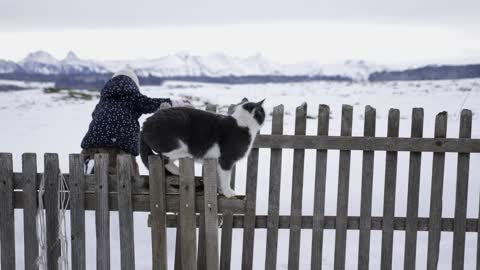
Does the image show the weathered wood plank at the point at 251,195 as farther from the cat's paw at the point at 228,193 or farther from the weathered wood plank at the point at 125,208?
the weathered wood plank at the point at 125,208

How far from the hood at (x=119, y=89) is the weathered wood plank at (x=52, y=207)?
3.13 ft

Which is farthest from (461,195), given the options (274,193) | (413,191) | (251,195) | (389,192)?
(251,195)

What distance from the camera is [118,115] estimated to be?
14.3 ft

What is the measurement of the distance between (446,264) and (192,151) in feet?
10.2

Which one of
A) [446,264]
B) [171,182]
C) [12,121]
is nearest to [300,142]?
[171,182]

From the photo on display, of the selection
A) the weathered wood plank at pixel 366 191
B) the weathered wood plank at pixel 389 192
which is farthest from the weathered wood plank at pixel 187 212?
the weathered wood plank at pixel 389 192

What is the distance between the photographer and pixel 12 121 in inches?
491

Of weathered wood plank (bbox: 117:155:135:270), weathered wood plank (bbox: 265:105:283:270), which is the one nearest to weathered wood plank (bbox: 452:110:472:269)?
weathered wood plank (bbox: 265:105:283:270)

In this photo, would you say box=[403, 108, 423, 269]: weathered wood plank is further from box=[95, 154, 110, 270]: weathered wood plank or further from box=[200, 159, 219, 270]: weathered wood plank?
box=[95, 154, 110, 270]: weathered wood plank

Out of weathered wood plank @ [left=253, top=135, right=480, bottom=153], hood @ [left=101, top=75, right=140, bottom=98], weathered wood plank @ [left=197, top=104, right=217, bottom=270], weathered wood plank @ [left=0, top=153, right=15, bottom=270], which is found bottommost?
weathered wood plank @ [left=197, top=104, right=217, bottom=270]

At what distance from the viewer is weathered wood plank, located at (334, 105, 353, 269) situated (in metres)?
4.38

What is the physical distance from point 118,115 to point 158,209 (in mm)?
1155

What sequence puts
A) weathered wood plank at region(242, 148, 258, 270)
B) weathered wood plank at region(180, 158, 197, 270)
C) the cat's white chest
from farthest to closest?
weathered wood plank at region(242, 148, 258, 270)
the cat's white chest
weathered wood plank at region(180, 158, 197, 270)

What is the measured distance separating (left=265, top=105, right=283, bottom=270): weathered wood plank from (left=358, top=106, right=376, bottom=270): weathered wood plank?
2.32 feet
